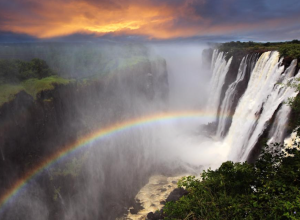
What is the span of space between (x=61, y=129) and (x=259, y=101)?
92.9 feet

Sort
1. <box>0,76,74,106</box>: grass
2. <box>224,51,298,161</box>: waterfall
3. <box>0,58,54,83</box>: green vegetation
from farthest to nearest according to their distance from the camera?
<box>0,58,54,83</box>: green vegetation → <box>0,76,74,106</box>: grass → <box>224,51,298,161</box>: waterfall

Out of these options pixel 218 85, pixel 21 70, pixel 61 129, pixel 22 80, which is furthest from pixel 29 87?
pixel 218 85

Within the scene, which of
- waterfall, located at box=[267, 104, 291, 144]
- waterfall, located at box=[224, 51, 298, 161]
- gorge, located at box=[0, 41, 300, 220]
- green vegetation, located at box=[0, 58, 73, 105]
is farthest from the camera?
green vegetation, located at box=[0, 58, 73, 105]

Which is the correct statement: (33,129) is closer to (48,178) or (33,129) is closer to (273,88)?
(48,178)

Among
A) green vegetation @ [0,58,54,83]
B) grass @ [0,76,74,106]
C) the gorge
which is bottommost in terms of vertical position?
the gorge

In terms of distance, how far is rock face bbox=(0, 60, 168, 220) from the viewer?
2272 centimetres

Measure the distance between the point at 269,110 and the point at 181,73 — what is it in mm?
62178

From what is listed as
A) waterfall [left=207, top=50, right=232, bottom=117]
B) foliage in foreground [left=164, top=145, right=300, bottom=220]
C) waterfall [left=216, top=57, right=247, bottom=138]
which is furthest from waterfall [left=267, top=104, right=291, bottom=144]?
waterfall [left=207, top=50, right=232, bottom=117]

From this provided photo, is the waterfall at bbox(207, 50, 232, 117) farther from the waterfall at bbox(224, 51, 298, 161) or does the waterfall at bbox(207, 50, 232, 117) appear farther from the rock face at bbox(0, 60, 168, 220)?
the rock face at bbox(0, 60, 168, 220)

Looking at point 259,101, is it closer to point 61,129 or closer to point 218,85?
point 218,85

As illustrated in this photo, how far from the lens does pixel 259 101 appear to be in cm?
2447

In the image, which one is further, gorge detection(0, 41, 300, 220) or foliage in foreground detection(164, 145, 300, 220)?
gorge detection(0, 41, 300, 220)

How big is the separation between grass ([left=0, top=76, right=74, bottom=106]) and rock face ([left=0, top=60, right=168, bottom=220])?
2.11 feet

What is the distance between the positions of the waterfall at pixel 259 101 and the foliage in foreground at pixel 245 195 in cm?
1453
